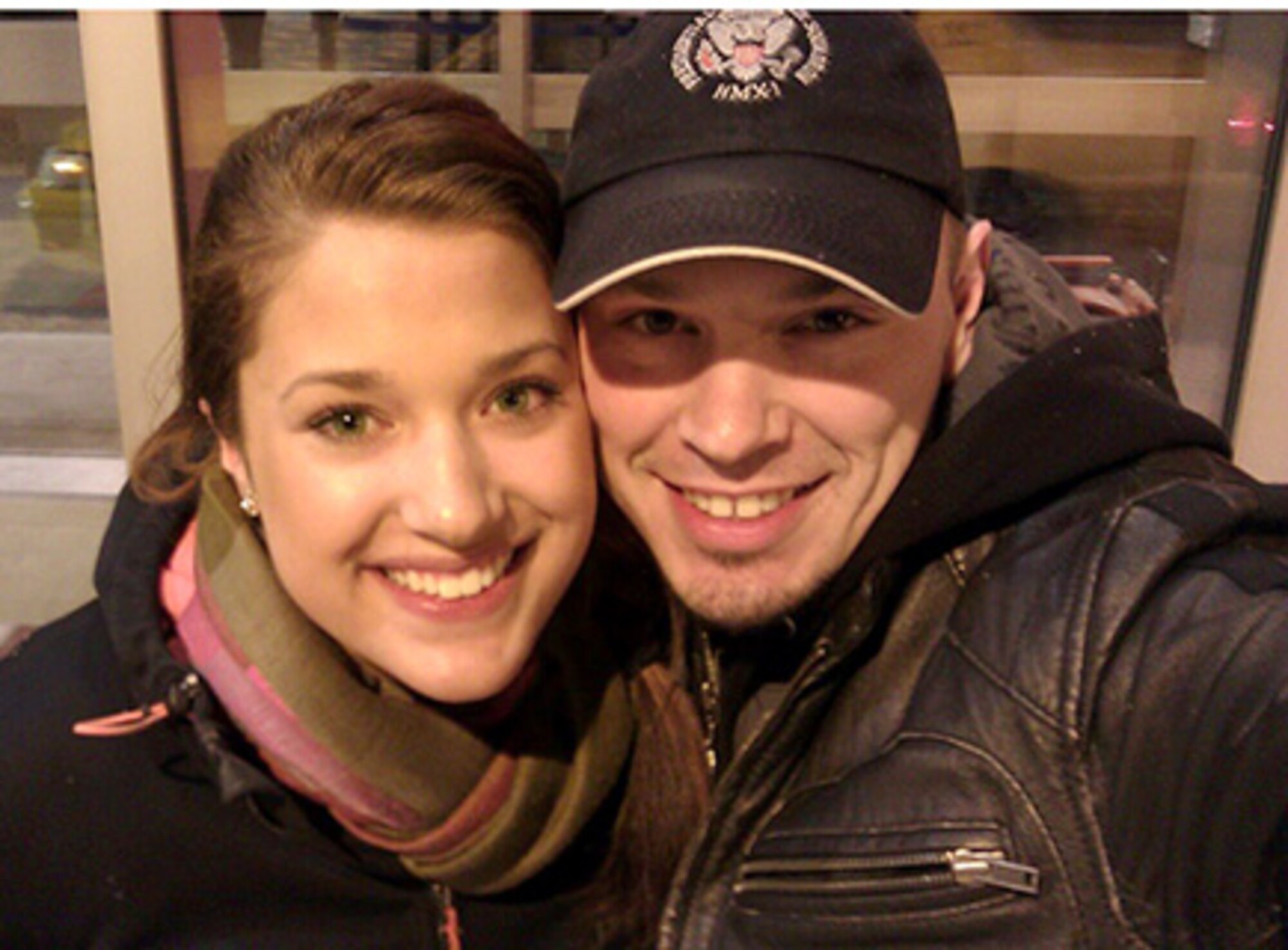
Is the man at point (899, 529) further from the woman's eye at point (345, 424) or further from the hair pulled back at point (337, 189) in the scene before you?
the woman's eye at point (345, 424)

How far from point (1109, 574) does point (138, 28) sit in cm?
286

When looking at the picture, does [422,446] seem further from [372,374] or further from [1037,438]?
[1037,438]

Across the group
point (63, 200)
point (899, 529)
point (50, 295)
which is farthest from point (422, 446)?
point (50, 295)

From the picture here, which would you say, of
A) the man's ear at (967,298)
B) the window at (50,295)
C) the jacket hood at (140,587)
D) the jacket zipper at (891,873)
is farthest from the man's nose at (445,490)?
the window at (50,295)

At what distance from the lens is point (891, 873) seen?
145cm

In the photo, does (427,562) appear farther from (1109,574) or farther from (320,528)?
(1109,574)

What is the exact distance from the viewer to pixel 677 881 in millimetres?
1612

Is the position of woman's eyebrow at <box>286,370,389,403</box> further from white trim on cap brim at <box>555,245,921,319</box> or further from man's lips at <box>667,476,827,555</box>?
man's lips at <box>667,476,827,555</box>

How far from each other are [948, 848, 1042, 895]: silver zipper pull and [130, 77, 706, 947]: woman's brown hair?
499 mm

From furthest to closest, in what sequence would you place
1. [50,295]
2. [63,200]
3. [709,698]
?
1. [50,295]
2. [63,200]
3. [709,698]

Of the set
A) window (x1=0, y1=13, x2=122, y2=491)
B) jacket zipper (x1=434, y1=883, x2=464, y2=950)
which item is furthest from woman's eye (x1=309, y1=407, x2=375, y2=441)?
window (x1=0, y1=13, x2=122, y2=491)

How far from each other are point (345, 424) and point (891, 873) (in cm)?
79

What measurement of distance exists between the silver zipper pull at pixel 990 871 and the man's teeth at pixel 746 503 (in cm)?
47

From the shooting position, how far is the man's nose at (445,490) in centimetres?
158
